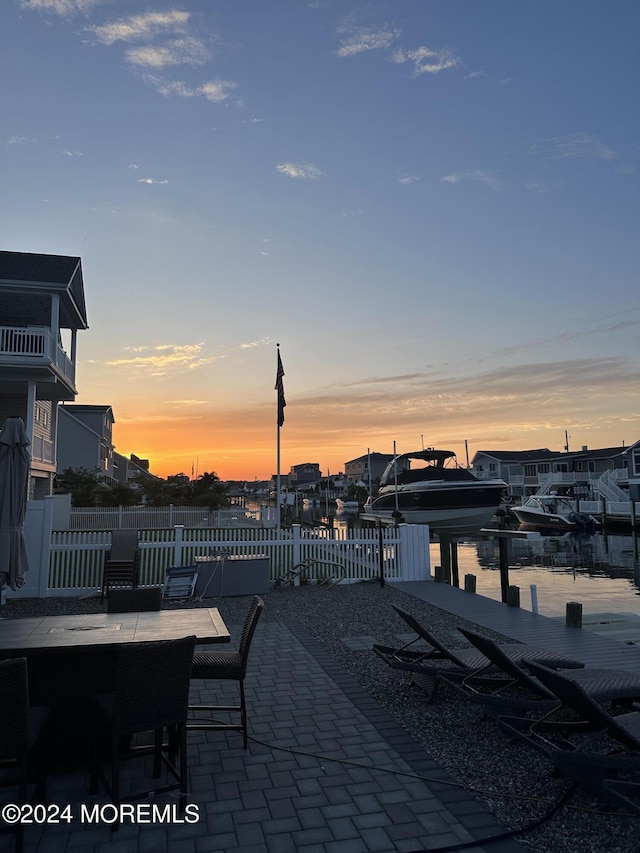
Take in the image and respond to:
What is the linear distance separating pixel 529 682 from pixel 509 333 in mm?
15673

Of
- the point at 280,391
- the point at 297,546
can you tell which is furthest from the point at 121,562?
the point at 280,391

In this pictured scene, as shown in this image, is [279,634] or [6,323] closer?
[279,634]

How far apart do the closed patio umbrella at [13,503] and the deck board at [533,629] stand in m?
6.99

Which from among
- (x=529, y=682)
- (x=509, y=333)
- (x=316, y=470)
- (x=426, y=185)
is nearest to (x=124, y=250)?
(x=426, y=185)

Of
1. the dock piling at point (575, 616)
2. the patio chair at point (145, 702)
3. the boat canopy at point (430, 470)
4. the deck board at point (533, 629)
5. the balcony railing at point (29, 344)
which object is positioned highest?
the balcony railing at point (29, 344)

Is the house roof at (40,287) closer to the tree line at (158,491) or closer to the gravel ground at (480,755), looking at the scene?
the tree line at (158,491)

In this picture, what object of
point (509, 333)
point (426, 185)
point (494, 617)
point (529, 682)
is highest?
point (426, 185)

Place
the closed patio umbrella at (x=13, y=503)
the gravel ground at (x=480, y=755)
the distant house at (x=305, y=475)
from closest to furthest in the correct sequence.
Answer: the gravel ground at (x=480, y=755) < the closed patio umbrella at (x=13, y=503) < the distant house at (x=305, y=475)

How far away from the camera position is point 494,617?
969cm

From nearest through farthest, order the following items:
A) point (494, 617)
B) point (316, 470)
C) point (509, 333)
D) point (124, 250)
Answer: point (494, 617) → point (124, 250) → point (509, 333) → point (316, 470)

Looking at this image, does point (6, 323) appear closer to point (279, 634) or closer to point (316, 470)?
point (279, 634)

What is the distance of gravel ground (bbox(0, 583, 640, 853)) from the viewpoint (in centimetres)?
313

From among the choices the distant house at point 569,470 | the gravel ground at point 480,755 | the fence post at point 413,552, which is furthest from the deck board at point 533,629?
the distant house at point 569,470

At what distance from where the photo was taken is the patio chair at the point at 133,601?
532 centimetres
